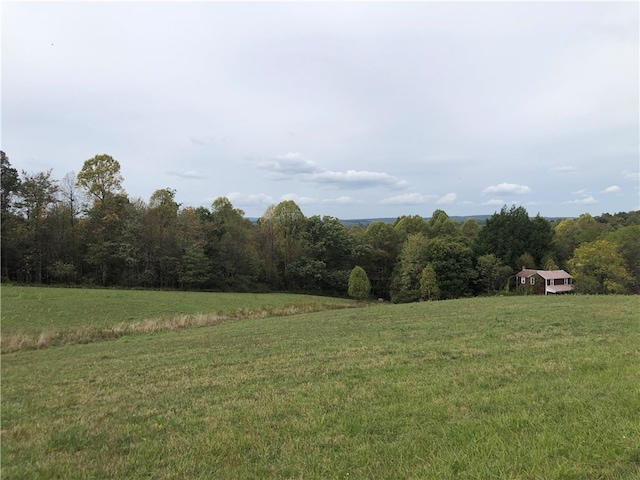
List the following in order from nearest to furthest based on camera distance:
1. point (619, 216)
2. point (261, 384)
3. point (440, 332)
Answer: point (261, 384) < point (440, 332) < point (619, 216)

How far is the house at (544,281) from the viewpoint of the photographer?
51500 millimetres

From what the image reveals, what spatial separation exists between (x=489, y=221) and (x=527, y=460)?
62.7 m

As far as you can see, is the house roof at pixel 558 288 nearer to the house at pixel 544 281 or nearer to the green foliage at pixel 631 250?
the house at pixel 544 281

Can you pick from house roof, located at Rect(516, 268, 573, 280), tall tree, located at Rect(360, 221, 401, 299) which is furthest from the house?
tall tree, located at Rect(360, 221, 401, 299)

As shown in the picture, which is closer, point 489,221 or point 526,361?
point 526,361

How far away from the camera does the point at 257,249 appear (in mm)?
62906

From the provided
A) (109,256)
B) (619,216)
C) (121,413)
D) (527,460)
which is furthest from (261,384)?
(619,216)

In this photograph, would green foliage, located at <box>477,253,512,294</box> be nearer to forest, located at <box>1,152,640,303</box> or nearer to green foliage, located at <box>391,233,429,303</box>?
forest, located at <box>1,152,640,303</box>

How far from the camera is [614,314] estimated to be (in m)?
13.8

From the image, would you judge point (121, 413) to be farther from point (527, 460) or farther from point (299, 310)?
point (299, 310)

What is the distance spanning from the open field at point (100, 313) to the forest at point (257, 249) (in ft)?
34.8

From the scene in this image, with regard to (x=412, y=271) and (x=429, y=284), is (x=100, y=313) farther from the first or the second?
(x=412, y=271)

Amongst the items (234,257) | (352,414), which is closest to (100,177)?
(234,257)

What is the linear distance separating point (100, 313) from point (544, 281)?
52.1 m
